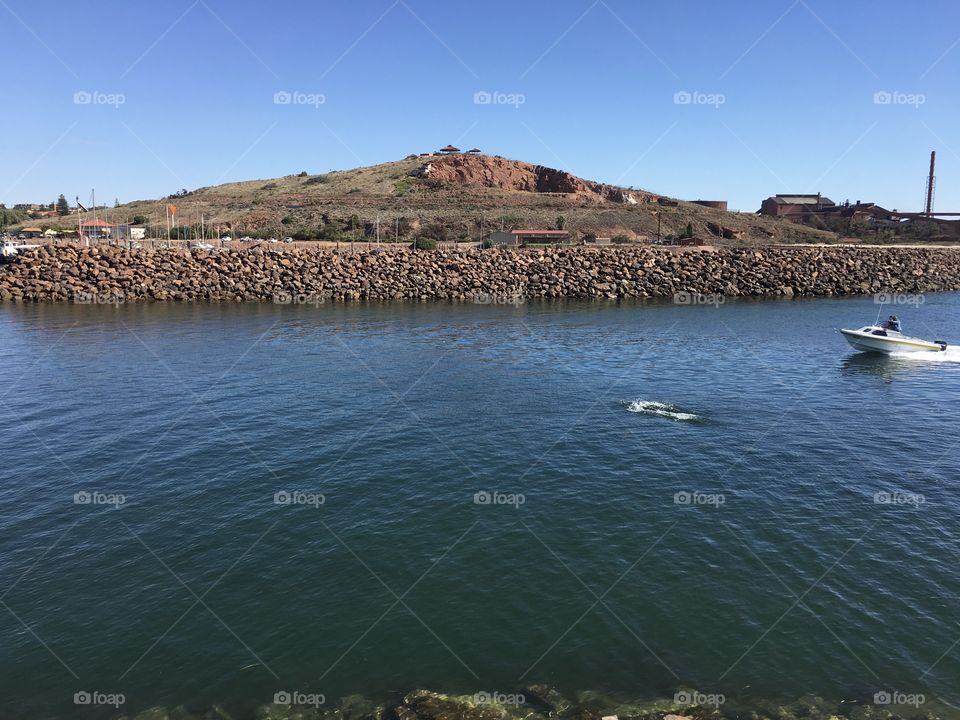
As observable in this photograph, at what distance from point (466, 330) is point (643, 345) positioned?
16.4 metres

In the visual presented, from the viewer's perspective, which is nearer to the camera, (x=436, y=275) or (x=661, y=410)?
(x=661, y=410)

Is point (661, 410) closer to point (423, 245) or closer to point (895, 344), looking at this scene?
point (895, 344)

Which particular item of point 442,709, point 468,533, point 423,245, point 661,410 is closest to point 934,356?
point 661,410

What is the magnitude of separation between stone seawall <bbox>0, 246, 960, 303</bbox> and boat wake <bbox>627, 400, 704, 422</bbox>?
45.1 m

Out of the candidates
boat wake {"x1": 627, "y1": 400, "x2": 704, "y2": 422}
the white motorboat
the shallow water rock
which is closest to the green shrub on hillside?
the white motorboat

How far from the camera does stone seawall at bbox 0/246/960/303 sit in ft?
238

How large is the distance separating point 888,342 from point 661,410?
25432mm

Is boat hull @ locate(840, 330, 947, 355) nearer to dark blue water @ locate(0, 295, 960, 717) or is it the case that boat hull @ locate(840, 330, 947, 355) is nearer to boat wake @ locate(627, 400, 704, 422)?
dark blue water @ locate(0, 295, 960, 717)

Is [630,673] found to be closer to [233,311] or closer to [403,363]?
[403,363]

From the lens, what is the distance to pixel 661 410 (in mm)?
32875

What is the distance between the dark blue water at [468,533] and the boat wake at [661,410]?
0.86 ft

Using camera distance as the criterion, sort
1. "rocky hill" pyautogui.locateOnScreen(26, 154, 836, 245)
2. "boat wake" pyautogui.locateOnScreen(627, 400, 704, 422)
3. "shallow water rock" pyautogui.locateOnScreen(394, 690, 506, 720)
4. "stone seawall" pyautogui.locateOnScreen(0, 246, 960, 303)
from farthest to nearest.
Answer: "rocky hill" pyautogui.locateOnScreen(26, 154, 836, 245), "stone seawall" pyautogui.locateOnScreen(0, 246, 960, 303), "boat wake" pyautogui.locateOnScreen(627, 400, 704, 422), "shallow water rock" pyautogui.locateOnScreen(394, 690, 506, 720)

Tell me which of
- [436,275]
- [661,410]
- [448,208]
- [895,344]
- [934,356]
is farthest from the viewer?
[448,208]

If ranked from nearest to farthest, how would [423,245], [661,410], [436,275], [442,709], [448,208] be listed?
[442,709] → [661,410] → [436,275] → [423,245] → [448,208]
